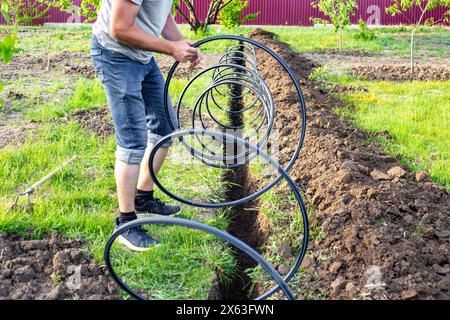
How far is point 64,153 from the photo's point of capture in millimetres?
5152

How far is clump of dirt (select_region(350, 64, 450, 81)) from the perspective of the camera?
893 cm

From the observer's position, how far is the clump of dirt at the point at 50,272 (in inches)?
114

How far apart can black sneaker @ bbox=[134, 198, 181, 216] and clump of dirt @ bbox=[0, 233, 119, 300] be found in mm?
604

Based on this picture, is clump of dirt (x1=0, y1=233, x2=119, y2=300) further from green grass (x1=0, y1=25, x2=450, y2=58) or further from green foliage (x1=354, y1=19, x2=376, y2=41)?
green grass (x1=0, y1=25, x2=450, y2=58)

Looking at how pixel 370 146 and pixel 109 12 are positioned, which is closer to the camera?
pixel 109 12

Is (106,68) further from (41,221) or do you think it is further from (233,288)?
(233,288)

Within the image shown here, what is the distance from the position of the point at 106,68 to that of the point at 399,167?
7.95 ft

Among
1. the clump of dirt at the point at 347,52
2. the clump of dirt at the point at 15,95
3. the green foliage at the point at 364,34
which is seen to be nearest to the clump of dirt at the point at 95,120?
the clump of dirt at the point at 15,95

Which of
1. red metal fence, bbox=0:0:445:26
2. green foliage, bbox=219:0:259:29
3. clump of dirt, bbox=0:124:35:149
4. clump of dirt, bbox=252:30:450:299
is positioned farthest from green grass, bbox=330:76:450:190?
red metal fence, bbox=0:0:445:26

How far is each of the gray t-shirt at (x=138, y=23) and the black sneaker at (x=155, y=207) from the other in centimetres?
106

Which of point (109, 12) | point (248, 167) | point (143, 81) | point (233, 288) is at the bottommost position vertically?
point (233, 288)

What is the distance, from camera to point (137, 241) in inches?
137

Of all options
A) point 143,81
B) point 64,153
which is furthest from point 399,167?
point 64,153

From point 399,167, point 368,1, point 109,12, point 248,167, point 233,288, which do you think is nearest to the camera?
point 109,12
